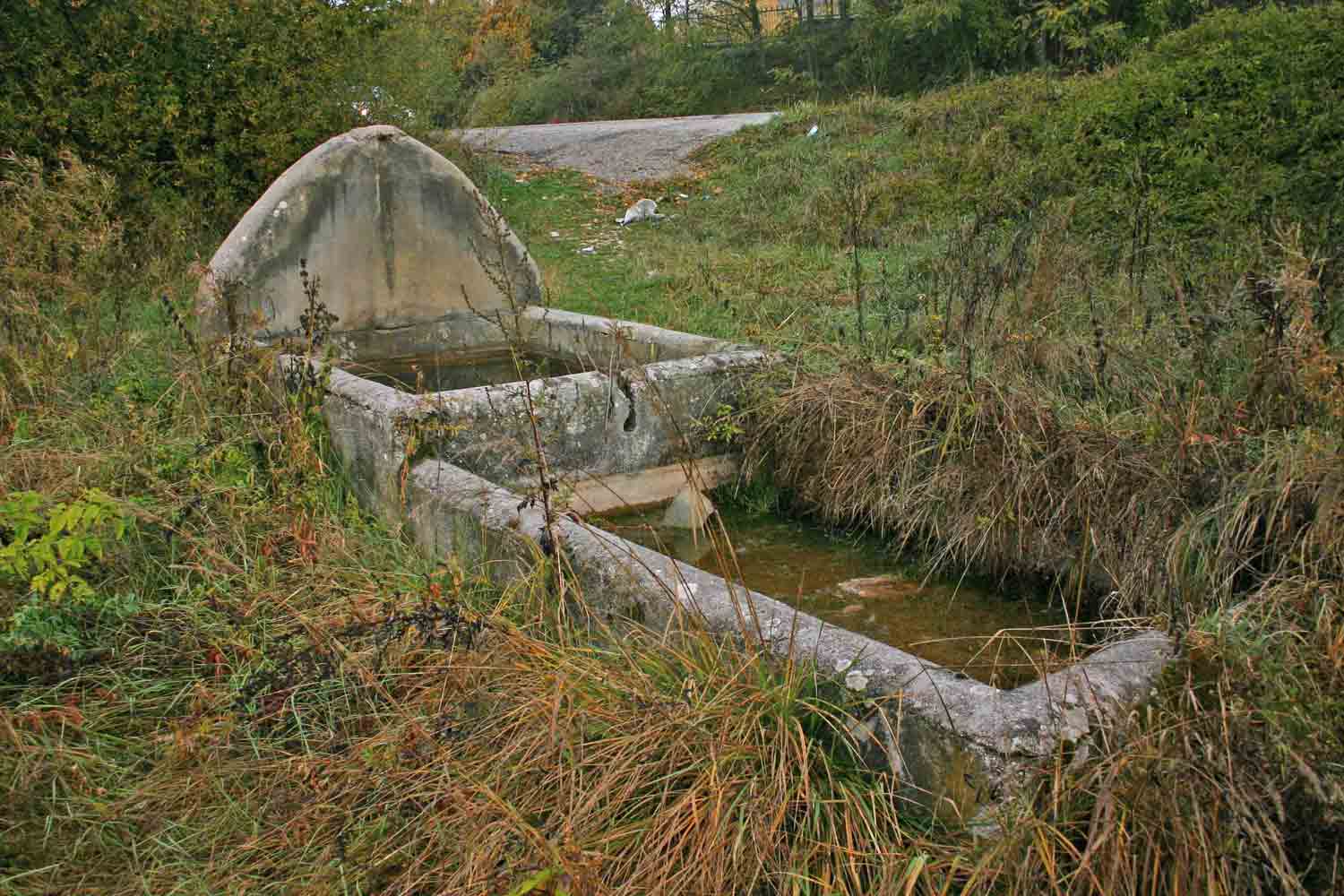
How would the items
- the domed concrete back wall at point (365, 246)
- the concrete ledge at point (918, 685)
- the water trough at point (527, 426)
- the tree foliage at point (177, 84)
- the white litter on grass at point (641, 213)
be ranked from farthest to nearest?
the white litter on grass at point (641, 213), the tree foliage at point (177, 84), the domed concrete back wall at point (365, 246), the water trough at point (527, 426), the concrete ledge at point (918, 685)

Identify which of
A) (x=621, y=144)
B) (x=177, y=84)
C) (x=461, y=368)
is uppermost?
(x=177, y=84)

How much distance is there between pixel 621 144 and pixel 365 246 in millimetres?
8208

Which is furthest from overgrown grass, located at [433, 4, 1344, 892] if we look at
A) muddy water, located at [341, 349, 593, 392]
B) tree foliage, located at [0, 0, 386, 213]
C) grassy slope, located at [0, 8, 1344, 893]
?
tree foliage, located at [0, 0, 386, 213]

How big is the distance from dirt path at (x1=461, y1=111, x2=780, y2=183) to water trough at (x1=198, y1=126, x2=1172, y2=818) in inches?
240

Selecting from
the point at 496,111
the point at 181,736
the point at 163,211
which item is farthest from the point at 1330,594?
the point at 496,111

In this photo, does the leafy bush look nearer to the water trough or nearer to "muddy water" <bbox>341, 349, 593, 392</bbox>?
the water trough

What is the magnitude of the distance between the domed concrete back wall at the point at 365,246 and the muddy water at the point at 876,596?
168 centimetres

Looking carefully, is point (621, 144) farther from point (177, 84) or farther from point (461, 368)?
point (461, 368)

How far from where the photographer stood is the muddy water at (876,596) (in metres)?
3.34

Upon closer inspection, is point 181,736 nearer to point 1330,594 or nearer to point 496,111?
point 1330,594

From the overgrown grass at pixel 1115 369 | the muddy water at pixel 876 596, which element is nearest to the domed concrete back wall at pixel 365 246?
the overgrown grass at pixel 1115 369

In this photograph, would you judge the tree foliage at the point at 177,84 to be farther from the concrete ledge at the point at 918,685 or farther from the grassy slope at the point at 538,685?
the concrete ledge at the point at 918,685

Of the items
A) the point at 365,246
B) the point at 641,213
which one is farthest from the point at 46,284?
the point at 641,213

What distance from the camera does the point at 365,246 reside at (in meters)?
5.67
